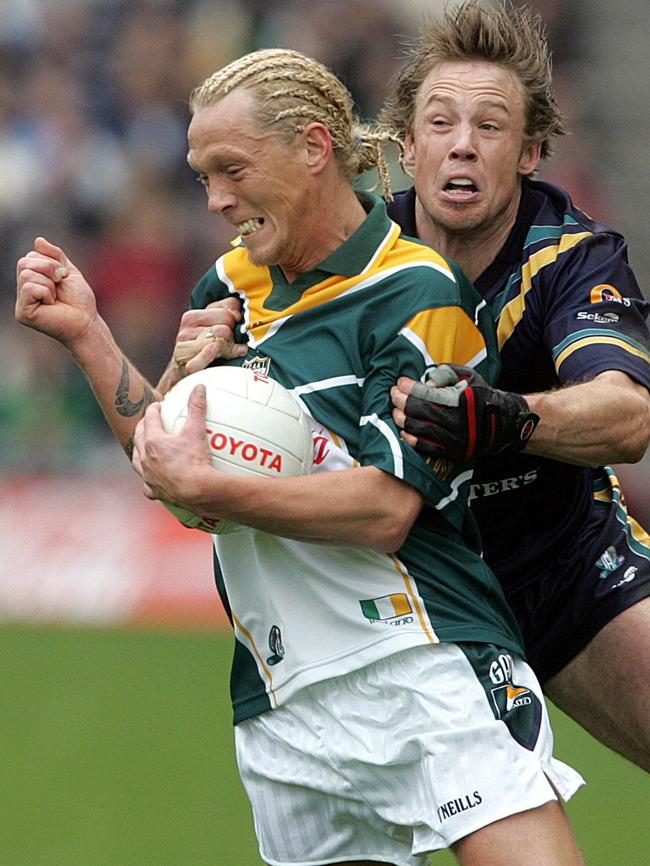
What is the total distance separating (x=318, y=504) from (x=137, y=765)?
5.07 m

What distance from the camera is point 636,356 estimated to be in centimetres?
437

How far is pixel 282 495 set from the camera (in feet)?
12.3

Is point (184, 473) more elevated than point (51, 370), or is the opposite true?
point (51, 370)

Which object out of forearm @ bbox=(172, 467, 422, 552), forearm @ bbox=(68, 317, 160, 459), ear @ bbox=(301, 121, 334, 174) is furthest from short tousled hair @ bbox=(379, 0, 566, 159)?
forearm @ bbox=(172, 467, 422, 552)

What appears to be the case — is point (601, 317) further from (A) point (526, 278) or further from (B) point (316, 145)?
(B) point (316, 145)

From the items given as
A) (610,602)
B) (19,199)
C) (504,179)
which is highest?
(19,199)

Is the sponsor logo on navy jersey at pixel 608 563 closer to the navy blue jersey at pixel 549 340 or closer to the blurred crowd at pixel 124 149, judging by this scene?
the navy blue jersey at pixel 549 340

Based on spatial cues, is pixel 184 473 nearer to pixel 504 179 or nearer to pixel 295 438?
pixel 295 438

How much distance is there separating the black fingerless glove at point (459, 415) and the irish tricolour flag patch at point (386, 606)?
370 millimetres

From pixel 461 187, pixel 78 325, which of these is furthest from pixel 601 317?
pixel 78 325

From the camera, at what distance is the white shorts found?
384 centimetres

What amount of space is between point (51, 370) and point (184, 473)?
31.8ft

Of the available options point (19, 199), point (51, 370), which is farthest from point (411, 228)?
point (19, 199)

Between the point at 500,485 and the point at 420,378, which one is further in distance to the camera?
the point at 500,485
